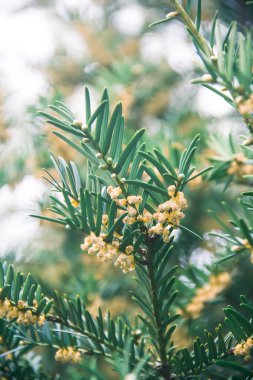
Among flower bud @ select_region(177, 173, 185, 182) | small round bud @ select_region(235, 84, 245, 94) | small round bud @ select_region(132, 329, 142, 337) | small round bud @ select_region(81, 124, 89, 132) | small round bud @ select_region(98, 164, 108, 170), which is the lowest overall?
small round bud @ select_region(132, 329, 142, 337)

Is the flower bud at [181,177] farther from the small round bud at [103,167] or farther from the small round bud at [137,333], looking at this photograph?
the small round bud at [137,333]

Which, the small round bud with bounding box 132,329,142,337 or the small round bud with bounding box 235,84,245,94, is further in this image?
the small round bud with bounding box 132,329,142,337

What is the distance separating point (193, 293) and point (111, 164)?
0.31m

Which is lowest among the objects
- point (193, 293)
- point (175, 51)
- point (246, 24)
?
point (193, 293)

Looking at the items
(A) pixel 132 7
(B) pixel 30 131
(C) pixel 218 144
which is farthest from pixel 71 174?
(A) pixel 132 7

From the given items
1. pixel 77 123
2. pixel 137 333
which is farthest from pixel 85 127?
pixel 137 333

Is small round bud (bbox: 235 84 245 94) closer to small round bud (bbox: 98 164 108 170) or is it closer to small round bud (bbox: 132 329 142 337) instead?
Result: small round bud (bbox: 98 164 108 170)

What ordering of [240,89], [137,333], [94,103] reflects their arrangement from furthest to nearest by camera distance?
[94,103]
[137,333]
[240,89]

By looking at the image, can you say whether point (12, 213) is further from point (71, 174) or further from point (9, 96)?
point (71, 174)

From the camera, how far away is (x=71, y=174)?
1.25 feet

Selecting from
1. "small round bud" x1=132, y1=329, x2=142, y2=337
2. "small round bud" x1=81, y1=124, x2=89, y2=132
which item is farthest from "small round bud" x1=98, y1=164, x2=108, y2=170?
"small round bud" x1=132, y1=329, x2=142, y2=337

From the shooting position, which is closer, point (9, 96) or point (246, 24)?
point (246, 24)

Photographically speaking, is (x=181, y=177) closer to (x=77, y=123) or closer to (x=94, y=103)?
(x=77, y=123)

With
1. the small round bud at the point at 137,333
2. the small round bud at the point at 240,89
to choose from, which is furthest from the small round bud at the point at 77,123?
the small round bud at the point at 137,333
